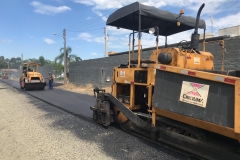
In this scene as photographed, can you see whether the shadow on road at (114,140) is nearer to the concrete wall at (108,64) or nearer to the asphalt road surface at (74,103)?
the asphalt road surface at (74,103)

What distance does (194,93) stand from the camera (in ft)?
10.6

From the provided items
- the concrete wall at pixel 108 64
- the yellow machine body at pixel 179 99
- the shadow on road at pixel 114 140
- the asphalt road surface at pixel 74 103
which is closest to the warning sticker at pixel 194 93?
the yellow machine body at pixel 179 99

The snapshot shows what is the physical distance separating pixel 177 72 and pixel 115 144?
212 cm

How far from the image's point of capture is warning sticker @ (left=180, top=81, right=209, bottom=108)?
10.3 ft

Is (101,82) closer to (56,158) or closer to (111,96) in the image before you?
(111,96)

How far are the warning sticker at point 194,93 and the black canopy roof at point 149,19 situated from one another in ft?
6.50

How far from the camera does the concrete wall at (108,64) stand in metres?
8.98

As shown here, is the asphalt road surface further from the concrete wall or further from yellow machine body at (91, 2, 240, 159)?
the concrete wall

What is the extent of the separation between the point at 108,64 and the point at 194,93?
1562 centimetres

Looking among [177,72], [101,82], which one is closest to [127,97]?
[177,72]

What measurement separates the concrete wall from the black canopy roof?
2.65 m

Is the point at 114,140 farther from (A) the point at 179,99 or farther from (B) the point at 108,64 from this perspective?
(B) the point at 108,64

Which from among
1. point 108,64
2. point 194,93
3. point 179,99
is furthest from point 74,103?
point 108,64

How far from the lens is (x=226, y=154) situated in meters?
3.26
